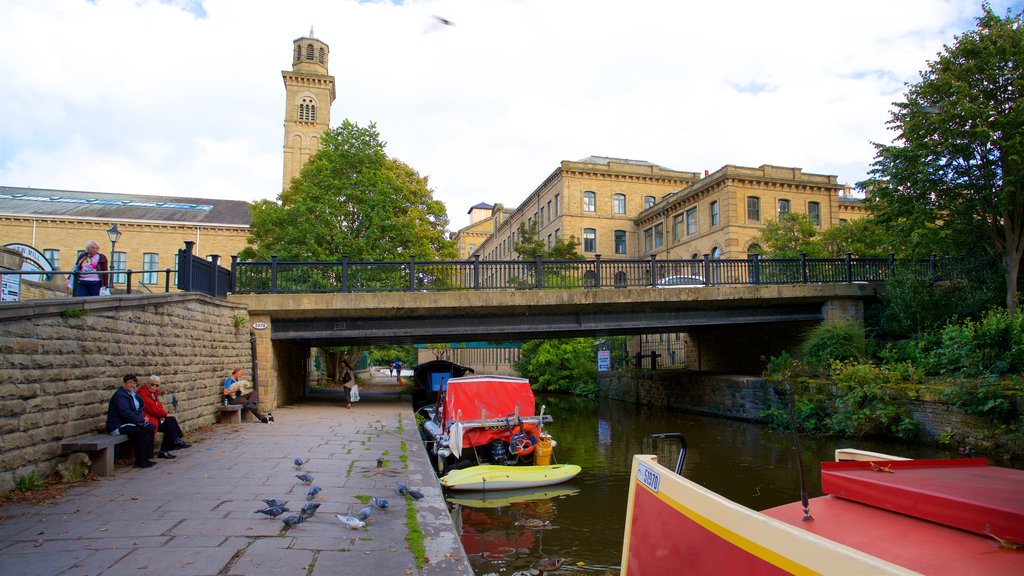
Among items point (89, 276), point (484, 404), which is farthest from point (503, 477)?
point (89, 276)

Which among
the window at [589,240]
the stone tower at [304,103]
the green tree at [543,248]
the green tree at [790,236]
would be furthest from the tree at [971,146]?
the stone tower at [304,103]

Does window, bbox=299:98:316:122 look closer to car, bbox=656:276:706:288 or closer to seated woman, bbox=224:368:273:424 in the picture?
car, bbox=656:276:706:288

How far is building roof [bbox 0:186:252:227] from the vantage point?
55.5 m

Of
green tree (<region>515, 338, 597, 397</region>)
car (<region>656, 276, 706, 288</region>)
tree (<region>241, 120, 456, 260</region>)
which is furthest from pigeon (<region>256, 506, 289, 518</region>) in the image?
green tree (<region>515, 338, 597, 397</region>)

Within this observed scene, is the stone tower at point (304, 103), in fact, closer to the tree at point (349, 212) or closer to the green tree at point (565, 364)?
the green tree at point (565, 364)

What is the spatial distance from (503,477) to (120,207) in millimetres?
60551

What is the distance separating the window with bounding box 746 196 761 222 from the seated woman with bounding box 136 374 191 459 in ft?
132

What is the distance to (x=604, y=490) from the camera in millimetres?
11289

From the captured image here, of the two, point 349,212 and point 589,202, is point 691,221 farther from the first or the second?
point 349,212

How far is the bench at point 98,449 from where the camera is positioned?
7.47 m

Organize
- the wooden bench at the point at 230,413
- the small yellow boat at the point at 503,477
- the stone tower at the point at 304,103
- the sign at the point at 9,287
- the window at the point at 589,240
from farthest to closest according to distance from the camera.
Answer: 1. the stone tower at the point at 304,103
2. the window at the point at 589,240
3. the wooden bench at the point at 230,413
4. the sign at the point at 9,287
5. the small yellow boat at the point at 503,477

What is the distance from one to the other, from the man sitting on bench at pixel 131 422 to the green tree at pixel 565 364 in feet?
98.8

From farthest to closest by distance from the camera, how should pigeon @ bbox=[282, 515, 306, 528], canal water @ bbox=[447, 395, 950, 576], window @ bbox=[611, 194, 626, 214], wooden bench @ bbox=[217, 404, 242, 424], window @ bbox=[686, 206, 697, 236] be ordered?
window @ bbox=[611, 194, 626, 214]
window @ bbox=[686, 206, 697, 236]
wooden bench @ bbox=[217, 404, 242, 424]
canal water @ bbox=[447, 395, 950, 576]
pigeon @ bbox=[282, 515, 306, 528]

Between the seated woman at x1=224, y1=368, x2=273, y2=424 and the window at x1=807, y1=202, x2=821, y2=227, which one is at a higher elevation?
the window at x1=807, y1=202, x2=821, y2=227
